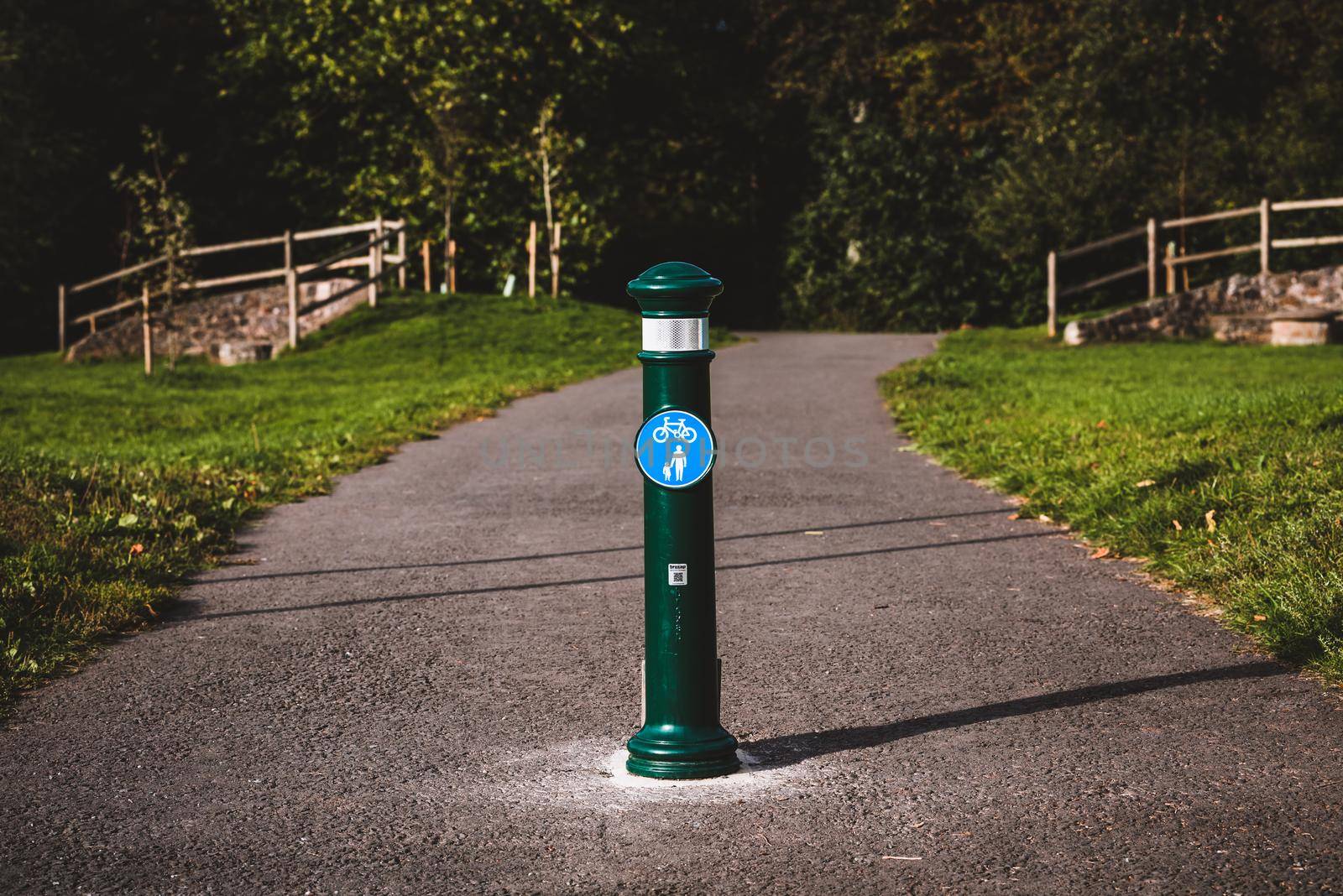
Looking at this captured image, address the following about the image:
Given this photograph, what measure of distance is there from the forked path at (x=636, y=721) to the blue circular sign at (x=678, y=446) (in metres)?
0.83

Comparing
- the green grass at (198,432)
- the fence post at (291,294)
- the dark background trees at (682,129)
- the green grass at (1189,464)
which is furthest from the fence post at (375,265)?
the green grass at (1189,464)

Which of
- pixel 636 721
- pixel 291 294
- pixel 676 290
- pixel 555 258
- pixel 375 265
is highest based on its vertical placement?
pixel 555 258

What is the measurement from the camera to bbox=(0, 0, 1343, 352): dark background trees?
85.8 ft

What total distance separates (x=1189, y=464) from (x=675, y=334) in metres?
5.03

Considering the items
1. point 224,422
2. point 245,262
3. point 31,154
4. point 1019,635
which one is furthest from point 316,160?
point 1019,635

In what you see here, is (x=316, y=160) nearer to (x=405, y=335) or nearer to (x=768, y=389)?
(x=405, y=335)

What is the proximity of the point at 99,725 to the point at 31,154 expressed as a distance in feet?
82.7

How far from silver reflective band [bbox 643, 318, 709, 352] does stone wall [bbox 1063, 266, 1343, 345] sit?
58.5 feet

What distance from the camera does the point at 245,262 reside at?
31688 mm

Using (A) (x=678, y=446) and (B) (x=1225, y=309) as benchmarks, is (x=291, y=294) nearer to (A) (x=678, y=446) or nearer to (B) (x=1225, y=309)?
(B) (x=1225, y=309)

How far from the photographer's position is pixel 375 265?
24.4 metres

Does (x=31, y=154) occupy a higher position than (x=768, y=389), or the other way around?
(x=31, y=154)

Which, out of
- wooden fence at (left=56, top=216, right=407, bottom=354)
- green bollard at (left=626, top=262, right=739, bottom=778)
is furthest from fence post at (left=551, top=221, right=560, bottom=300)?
green bollard at (left=626, top=262, right=739, bottom=778)

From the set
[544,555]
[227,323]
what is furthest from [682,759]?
[227,323]
